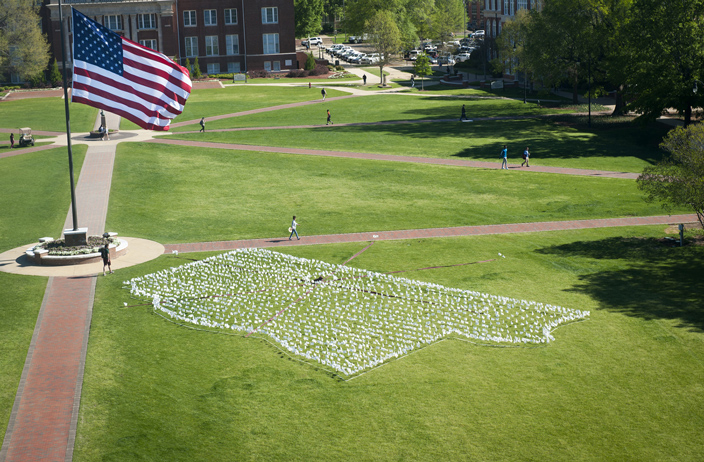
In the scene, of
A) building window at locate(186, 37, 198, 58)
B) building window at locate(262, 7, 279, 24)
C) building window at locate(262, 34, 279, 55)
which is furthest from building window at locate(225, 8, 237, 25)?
building window at locate(186, 37, 198, 58)

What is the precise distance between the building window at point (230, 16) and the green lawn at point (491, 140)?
1821 inches

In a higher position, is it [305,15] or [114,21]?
[305,15]

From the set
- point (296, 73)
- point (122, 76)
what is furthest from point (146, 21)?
point (122, 76)

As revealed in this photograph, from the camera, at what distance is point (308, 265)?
96.6 ft

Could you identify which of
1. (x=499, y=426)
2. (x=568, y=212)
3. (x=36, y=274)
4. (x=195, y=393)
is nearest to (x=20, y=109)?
(x=36, y=274)

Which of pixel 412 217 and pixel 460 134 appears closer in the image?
pixel 412 217

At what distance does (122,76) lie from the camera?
2717 centimetres

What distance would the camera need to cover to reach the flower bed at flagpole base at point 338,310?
22594mm

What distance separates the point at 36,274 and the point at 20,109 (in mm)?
54335

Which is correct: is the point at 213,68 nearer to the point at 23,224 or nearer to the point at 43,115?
the point at 43,115

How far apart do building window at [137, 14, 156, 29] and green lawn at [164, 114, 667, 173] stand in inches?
1790

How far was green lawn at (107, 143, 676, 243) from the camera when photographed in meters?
35.9

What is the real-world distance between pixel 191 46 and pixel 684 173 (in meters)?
88.3

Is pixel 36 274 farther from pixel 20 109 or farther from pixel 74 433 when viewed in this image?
pixel 20 109
